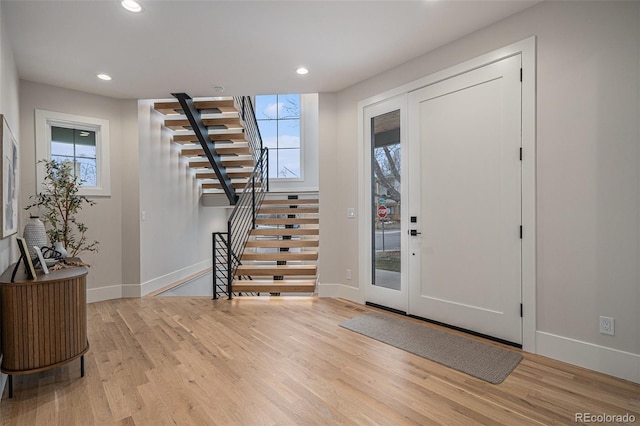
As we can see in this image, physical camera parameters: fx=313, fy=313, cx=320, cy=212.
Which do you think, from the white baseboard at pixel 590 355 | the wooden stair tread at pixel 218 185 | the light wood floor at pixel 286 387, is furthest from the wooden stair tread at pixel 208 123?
the white baseboard at pixel 590 355

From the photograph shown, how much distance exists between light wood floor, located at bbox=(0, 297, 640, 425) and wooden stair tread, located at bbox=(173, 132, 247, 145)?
3.20 metres

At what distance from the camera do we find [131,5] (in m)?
2.36

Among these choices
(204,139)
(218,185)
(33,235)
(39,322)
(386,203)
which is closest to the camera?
(39,322)

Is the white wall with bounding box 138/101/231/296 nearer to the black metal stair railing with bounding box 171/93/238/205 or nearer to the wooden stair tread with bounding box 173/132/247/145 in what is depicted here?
the wooden stair tread with bounding box 173/132/247/145

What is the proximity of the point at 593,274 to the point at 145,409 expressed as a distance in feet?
10.2

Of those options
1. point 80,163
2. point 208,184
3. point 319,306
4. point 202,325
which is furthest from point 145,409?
point 208,184

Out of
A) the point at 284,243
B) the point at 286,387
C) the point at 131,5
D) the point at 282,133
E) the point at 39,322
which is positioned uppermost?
the point at 282,133

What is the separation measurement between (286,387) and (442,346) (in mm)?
1392

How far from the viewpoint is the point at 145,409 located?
1869mm

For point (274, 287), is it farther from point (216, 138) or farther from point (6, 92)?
point (6, 92)

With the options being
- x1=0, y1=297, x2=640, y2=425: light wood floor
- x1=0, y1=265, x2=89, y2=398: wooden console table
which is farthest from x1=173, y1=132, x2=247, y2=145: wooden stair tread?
x1=0, y1=265, x2=89, y2=398: wooden console table

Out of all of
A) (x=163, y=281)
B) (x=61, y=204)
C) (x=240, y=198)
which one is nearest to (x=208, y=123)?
(x=240, y=198)

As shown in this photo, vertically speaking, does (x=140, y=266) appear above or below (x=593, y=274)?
below

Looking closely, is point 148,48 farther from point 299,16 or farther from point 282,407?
point 282,407
